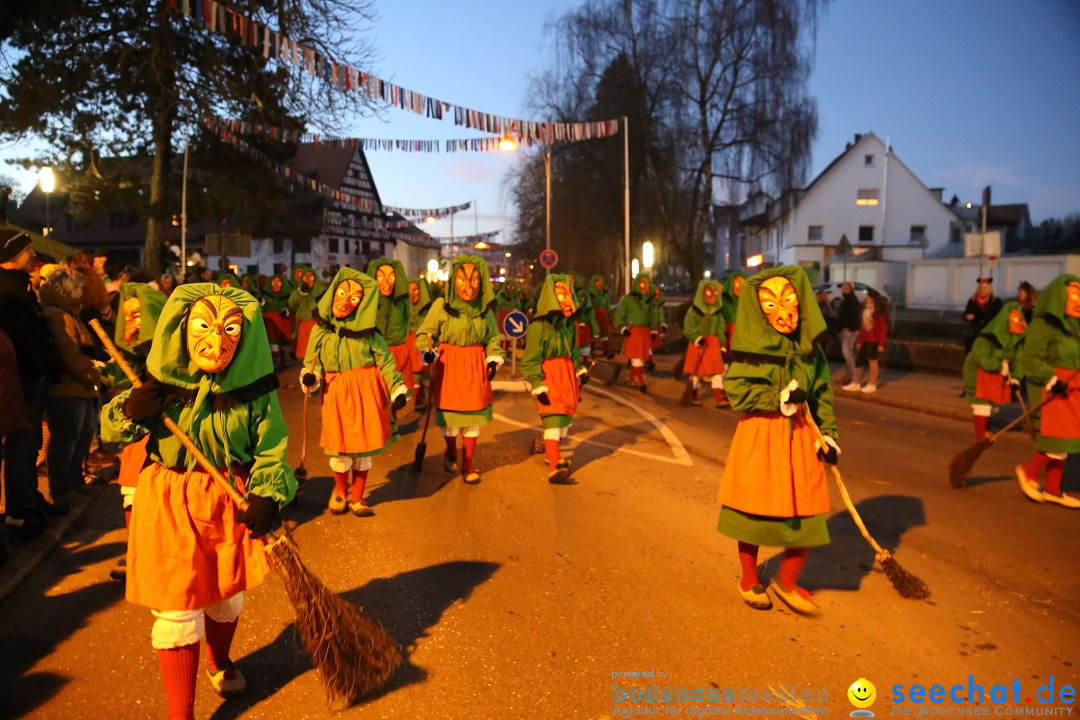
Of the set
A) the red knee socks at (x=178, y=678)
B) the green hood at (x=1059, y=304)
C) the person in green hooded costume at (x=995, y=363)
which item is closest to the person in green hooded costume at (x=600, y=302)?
the person in green hooded costume at (x=995, y=363)

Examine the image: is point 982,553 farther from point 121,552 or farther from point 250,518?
point 121,552

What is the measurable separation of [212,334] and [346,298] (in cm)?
341

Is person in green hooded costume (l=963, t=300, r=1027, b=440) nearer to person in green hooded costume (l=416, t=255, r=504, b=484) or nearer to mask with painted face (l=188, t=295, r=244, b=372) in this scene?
person in green hooded costume (l=416, t=255, r=504, b=484)

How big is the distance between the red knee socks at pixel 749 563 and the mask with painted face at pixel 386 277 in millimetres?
6594

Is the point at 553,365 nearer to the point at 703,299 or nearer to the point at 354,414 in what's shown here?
the point at 354,414

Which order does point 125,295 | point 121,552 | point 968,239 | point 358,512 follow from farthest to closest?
point 968,239
point 358,512
point 121,552
point 125,295

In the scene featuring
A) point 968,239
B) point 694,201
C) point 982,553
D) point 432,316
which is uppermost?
point 694,201

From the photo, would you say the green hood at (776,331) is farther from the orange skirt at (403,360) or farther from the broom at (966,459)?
the orange skirt at (403,360)

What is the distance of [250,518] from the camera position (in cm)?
369

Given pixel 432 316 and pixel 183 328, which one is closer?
pixel 183 328

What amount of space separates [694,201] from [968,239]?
1736 cm

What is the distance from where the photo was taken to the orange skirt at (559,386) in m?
8.85

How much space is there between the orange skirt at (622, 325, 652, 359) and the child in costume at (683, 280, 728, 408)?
2200 mm

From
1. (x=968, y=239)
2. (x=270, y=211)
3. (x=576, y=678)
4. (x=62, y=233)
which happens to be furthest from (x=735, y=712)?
(x=62, y=233)
